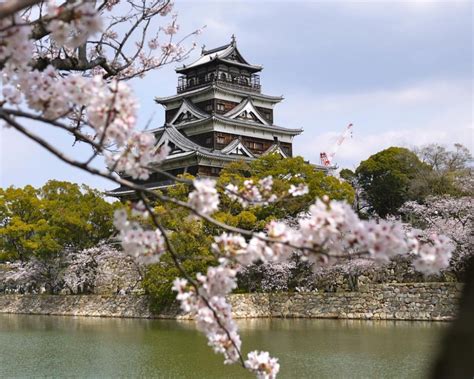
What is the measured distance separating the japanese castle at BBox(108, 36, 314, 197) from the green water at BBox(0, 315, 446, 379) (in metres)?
8.57

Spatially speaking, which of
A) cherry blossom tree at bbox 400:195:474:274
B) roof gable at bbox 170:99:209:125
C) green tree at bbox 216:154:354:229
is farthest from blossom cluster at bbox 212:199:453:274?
roof gable at bbox 170:99:209:125

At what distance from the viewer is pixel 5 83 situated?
198 centimetres

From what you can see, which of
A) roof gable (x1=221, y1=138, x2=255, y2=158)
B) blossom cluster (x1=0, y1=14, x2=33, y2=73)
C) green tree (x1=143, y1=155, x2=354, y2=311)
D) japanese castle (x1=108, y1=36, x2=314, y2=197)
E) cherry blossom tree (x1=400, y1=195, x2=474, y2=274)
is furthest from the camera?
roof gable (x1=221, y1=138, x2=255, y2=158)

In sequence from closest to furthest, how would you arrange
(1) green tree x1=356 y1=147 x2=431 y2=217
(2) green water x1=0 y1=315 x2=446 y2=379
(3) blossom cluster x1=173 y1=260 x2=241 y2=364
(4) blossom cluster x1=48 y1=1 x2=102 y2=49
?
(4) blossom cluster x1=48 y1=1 x2=102 y2=49 → (3) blossom cluster x1=173 y1=260 x2=241 y2=364 → (2) green water x1=0 y1=315 x2=446 y2=379 → (1) green tree x1=356 y1=147 x2=431 y2=217

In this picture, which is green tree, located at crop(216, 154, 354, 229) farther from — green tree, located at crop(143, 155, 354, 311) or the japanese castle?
the japanese castle

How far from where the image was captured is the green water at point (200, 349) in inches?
320

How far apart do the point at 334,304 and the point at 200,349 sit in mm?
6457

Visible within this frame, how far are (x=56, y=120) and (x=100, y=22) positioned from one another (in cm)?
34

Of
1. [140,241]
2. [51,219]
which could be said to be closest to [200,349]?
[140,241]

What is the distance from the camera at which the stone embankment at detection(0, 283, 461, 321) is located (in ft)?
47.1

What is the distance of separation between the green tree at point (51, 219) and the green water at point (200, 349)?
14.4 ft

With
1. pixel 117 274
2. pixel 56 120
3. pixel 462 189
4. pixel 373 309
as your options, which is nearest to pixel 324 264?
pixel 56 120

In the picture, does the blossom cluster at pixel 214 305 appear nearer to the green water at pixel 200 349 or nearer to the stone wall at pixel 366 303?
the green water at pixel 200 349

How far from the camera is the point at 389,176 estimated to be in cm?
2095
